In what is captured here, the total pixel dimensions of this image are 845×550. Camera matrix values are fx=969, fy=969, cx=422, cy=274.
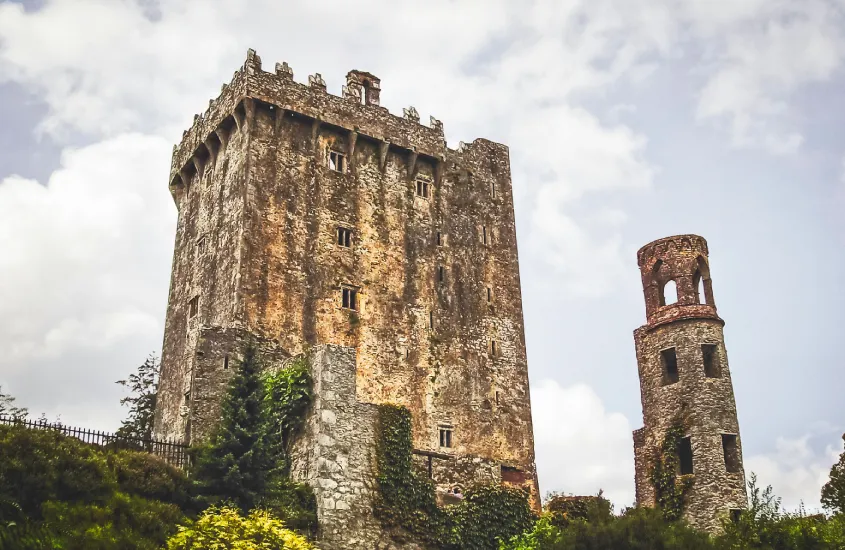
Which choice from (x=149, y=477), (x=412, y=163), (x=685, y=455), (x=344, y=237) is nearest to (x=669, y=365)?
(x=685, y=455)

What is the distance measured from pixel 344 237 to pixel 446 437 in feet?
28.0

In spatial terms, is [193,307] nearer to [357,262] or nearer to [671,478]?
[357,262]

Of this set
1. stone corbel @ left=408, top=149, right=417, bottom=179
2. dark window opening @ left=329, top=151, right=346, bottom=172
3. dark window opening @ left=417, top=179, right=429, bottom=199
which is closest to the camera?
dark window opening @ left=329, top=151, right=346, bottom=172

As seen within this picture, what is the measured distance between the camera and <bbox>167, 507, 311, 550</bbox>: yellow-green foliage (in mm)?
21469

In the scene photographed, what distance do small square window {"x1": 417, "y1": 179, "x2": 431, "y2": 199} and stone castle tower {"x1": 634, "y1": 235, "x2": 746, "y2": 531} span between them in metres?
9.28

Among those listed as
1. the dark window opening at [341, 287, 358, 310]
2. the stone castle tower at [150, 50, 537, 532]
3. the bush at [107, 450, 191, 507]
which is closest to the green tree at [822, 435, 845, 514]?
the stone castle tower at [150, 50, 537, 532]

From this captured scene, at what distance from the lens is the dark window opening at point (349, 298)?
3600cm

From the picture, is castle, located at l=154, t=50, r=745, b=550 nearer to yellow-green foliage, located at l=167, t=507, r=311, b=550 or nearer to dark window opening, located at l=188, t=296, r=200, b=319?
dark window opening, located at l=188, t=296, r=200, b=319

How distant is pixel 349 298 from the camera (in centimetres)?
3619

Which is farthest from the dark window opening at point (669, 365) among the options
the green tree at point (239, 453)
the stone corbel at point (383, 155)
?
the green tree at point (239, 453)

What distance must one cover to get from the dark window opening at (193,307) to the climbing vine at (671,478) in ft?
58.5

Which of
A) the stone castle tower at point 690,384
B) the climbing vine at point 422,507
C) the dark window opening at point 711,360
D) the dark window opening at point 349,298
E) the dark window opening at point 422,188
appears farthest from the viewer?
the dark window opening at point 422,188

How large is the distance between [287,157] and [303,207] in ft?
6.88

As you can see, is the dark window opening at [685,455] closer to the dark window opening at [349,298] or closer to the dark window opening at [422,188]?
the dark window opening at [349,298]
